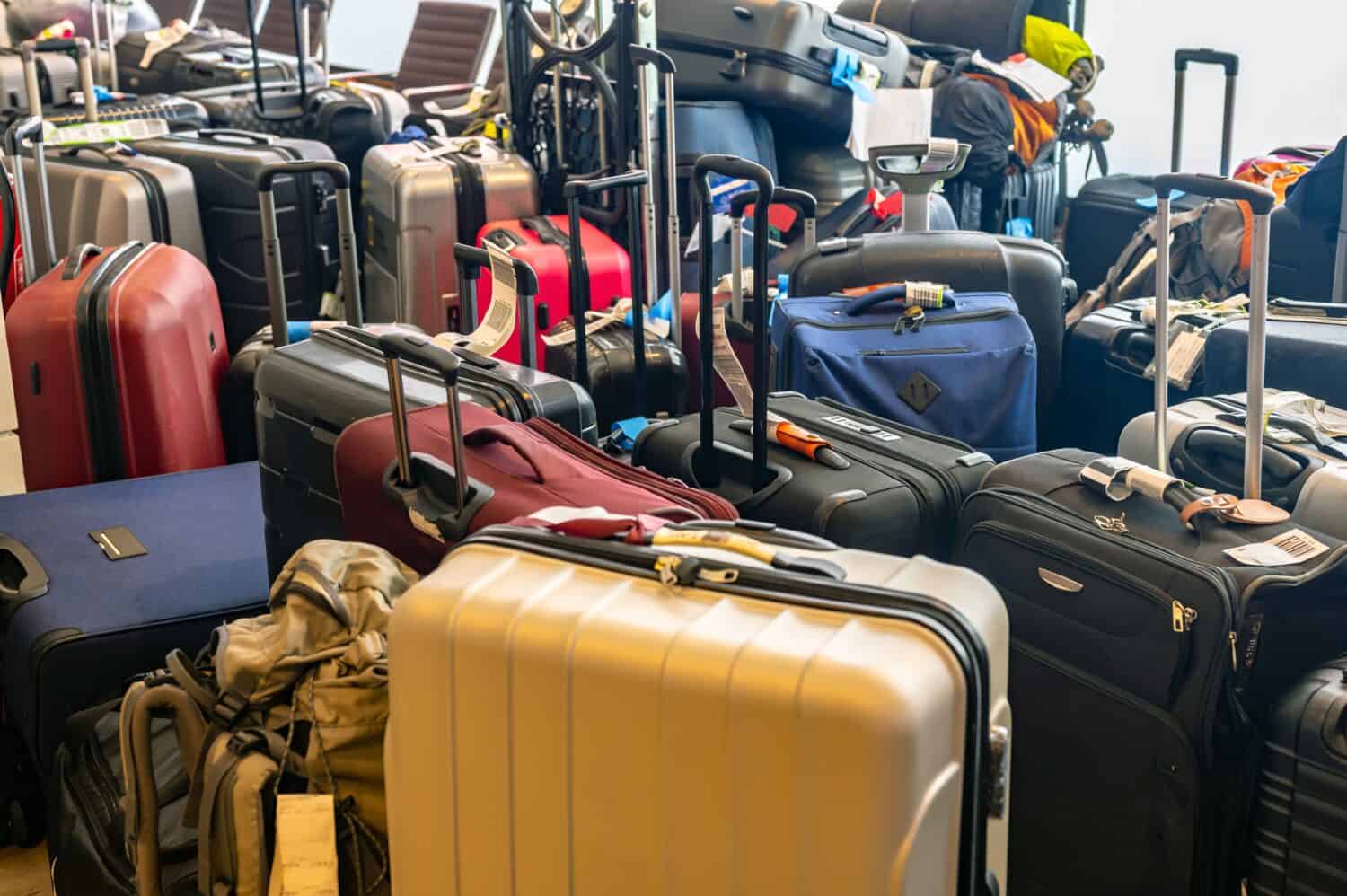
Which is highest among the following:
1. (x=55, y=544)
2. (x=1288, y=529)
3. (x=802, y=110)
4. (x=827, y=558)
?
(x=802, y=110)

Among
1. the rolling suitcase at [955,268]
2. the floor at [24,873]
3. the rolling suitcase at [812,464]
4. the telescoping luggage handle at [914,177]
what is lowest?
the floor at [24,873]

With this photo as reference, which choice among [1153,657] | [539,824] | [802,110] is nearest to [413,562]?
[539,824]

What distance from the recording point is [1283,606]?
1657 millimetres

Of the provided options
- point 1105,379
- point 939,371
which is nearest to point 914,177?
point 1105,379

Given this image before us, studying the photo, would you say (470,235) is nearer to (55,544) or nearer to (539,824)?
(55,544)

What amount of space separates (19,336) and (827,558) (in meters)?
1.99

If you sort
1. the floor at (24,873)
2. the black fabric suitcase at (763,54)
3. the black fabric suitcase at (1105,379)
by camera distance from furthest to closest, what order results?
1. the black fabric suitcase at (763,54)
2. the black fabric suitcase at (1105,379)
3. the floor at (24,873)

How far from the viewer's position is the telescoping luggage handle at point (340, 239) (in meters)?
2.62

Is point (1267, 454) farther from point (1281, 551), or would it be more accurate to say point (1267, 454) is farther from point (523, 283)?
point (523, 283)

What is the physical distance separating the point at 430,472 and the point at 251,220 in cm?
248

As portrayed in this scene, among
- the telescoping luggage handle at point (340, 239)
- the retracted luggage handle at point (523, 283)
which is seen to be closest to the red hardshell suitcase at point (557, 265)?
the telescoping luggage handle at point (340, 239)

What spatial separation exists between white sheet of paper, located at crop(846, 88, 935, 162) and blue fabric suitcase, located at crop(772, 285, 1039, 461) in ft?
5.13

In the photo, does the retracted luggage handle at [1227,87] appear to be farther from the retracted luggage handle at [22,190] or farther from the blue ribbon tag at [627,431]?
the retracted luggage handle at [22,190]

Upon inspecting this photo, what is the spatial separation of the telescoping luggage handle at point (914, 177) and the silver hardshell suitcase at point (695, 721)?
1.86 meters
